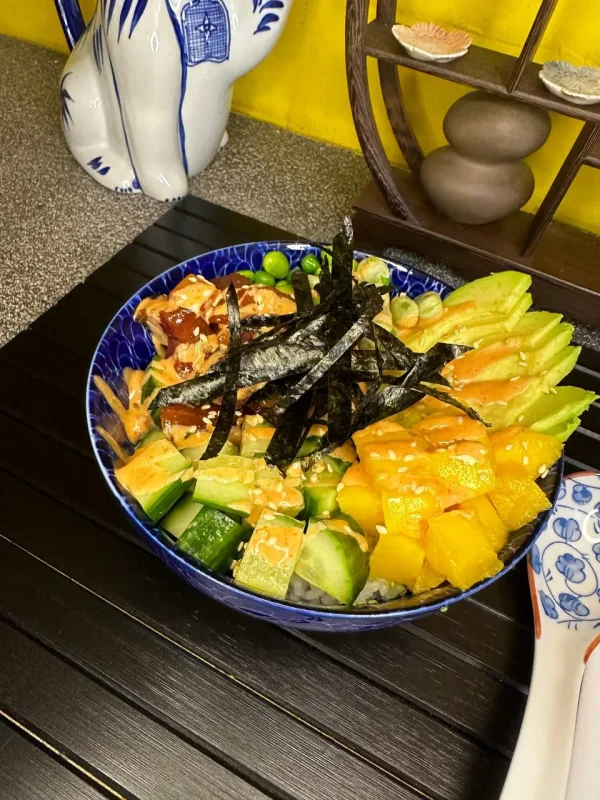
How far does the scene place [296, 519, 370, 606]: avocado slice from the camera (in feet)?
2.49

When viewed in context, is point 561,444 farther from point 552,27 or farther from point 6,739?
point 552,27

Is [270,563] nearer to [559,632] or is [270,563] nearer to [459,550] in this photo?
[459,550]

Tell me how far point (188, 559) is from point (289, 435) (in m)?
0.21

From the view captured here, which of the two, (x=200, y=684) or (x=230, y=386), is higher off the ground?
(x=230, y=386)

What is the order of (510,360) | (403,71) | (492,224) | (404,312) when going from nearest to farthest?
(510,360) < (404,312) < (492,224) < (403,71)

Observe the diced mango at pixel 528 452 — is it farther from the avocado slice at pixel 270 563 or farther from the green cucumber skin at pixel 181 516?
the green cucumber skin at pixel 181 516

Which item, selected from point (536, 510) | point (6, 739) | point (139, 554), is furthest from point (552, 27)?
point (6, 739)

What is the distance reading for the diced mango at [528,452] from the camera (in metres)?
0.82

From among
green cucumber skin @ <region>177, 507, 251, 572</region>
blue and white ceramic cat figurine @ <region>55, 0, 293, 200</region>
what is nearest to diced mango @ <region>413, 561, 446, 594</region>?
green cucumber skin @ <region>177, 507, 251, 572</region>

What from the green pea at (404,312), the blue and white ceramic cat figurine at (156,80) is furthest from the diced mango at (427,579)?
the blue and white ceramic cat figurine at (156,80)

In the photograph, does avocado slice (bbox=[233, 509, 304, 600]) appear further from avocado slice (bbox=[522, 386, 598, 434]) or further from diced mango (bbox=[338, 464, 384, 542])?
avocado slice (bbox=[522, 386, 598, 434])

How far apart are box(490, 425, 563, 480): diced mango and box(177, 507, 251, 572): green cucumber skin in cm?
36

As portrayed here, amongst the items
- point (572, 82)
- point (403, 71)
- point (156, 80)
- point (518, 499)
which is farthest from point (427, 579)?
point (403, 71)

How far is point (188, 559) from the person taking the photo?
0.74m
